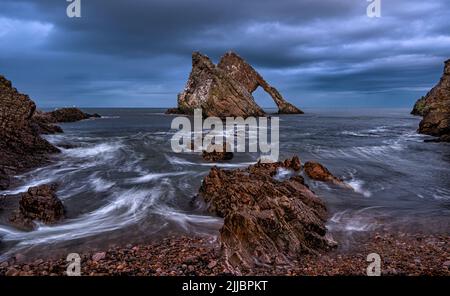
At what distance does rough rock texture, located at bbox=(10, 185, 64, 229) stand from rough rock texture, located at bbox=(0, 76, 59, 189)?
6034mm

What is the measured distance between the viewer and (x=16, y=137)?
19.6 meters

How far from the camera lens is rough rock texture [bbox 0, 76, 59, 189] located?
17.4m

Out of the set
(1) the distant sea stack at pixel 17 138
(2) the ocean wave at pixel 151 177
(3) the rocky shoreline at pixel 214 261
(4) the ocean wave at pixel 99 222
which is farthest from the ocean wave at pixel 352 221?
(1) the distant sea stack at pixel 17 138

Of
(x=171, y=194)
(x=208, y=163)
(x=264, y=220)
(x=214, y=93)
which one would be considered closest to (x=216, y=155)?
(x=208, y=163)

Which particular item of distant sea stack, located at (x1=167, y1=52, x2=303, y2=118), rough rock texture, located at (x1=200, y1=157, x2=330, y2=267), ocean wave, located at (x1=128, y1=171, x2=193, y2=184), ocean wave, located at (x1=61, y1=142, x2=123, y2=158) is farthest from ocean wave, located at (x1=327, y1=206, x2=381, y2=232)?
distant sea stack, located at (x1=167, y1=52, x2=303, y2=118)

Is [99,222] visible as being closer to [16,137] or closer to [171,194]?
[171,194]

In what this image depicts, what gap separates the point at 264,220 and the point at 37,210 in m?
6.78

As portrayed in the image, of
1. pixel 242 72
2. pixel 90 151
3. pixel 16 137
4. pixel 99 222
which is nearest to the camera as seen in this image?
pixel 99 222

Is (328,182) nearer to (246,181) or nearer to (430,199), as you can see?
(430,199)

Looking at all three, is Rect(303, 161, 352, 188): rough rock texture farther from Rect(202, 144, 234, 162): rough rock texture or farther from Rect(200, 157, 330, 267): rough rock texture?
Rect(202, 144, 234, 162): rough rock texture

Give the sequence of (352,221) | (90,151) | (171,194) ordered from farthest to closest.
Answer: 1. (90,151)
2. (171,194)
3. (352,221)

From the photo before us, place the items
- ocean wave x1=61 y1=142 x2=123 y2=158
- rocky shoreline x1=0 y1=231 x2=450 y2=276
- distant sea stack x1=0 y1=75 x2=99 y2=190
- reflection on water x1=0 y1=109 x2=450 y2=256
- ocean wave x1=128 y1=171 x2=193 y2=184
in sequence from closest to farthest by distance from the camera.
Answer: rocky shoreline x1=0 y1=231 x2=450 y2=276 → reflection on water x1=0 y1=109 x2=450 y2=256 → ocean wave x1=128 y1=171 x2=193 y2=184 → distant sea stack x1=0 y1=75 x2=99 y2=190 → ocean wave x1=61 y1=142 x2=123 y2=158
